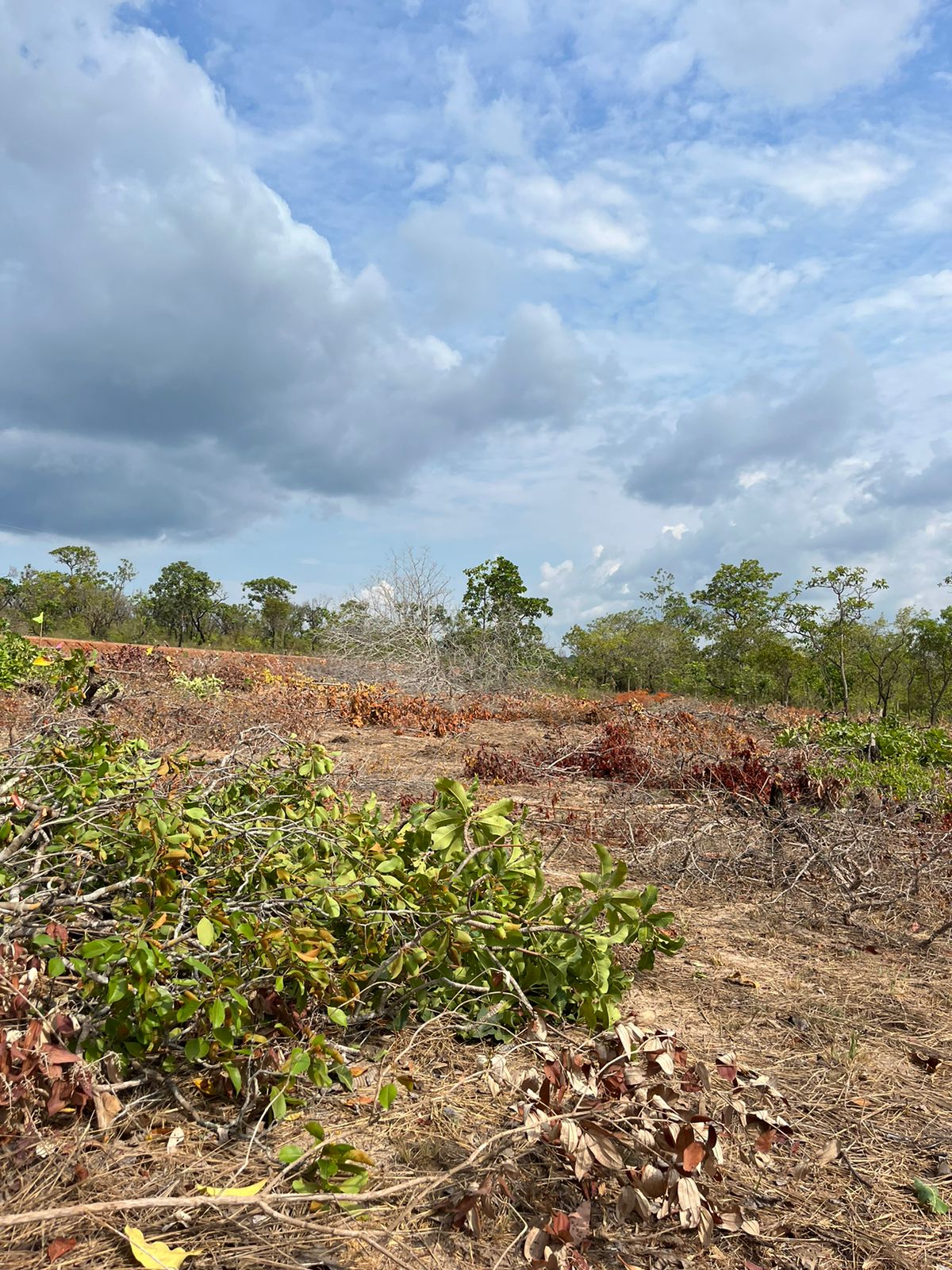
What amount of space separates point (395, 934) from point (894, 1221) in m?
1.62

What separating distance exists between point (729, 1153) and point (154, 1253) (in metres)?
1.54

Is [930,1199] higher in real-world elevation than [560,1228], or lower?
lower

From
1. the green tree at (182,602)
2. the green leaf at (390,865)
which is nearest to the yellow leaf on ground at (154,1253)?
the green leaf at (390,865)

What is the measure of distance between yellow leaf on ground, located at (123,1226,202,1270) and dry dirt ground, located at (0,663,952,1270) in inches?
2.2

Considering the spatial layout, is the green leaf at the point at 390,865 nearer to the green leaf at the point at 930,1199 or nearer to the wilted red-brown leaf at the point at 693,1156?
the wilted red-brown leaf at the point at 693,1156

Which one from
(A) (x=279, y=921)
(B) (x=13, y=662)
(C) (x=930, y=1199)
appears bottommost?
(C) (x=930, y=1199)

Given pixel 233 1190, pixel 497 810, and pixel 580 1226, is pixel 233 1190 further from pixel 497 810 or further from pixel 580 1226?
pixel 497 810

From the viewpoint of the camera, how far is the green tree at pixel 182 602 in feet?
113

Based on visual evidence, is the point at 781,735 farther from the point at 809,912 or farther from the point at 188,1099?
the point at 188,1099

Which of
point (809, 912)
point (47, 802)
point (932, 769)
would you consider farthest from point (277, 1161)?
point (932, 769)

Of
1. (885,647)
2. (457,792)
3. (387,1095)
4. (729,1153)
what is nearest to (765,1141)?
(729,1153)

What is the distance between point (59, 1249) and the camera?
5.65ft

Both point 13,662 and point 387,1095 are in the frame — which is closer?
point 387,1095

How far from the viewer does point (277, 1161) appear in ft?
6.83
